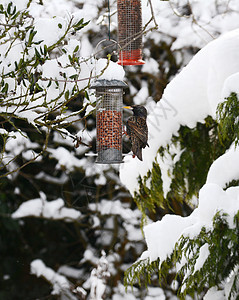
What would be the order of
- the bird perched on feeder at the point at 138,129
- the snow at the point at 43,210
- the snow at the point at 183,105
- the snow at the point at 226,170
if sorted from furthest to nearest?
the snow at the point at 43,210, the snow at the point at 183,105, the bird perched on feeder at the point at 138,129, the snow at the point at 226,170

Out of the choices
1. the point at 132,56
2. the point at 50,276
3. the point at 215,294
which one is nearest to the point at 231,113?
the point at 215,294

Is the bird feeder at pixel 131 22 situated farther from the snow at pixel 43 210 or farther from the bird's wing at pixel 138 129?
the snow at pixel 43 210

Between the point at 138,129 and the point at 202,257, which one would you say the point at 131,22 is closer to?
the point at 138,129

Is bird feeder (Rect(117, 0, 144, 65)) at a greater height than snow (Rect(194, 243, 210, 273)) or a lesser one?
greater

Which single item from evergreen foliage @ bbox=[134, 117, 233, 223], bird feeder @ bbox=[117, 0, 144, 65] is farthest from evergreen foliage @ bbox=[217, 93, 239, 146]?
bird feeder @ bbox=[117, 0, 144, 65]

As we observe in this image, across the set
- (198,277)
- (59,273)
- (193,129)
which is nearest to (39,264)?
(59,273)

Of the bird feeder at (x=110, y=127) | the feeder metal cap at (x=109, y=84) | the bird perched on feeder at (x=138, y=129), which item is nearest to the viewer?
the feeder metal cap at (x=109, y=84)

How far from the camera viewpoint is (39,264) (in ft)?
17.1

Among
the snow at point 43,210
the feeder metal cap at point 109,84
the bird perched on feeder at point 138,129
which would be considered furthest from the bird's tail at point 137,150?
the snow at point 43,210

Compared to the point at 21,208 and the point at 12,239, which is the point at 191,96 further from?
the point at 12,239

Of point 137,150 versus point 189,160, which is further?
point 189,160

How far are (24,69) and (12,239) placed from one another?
13.3ft

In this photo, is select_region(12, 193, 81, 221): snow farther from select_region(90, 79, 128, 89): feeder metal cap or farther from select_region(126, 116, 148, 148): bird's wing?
select_region(90, 79, 128, 89): feeder metal cap

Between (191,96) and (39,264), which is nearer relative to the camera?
(191,96)
